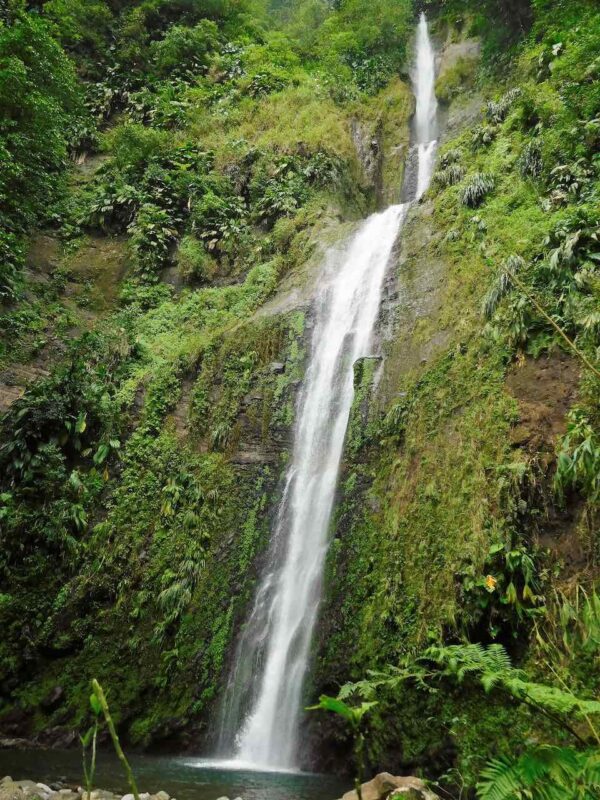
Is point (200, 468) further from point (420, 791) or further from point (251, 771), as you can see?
point (420, 791)

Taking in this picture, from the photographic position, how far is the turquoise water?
504 centimetres

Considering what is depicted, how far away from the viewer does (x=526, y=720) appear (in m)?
4.58

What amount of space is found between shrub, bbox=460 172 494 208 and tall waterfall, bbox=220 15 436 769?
6.71 feet

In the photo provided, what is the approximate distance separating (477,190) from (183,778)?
35.9 feet

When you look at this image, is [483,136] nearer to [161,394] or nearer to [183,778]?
→ [161,394]

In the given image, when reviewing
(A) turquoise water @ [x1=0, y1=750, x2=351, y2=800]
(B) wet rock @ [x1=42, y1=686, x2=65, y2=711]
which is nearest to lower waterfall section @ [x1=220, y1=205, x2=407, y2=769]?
(A) turquoise water @ [x1=0, y1=750, x2=351, y2=800]

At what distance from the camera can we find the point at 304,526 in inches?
338

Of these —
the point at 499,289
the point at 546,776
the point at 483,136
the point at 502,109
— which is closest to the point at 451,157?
the point at 483,136

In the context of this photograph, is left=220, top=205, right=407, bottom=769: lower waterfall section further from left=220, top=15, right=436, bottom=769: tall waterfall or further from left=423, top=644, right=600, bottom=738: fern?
left=423, top=644, right=600, bottom=738: fern

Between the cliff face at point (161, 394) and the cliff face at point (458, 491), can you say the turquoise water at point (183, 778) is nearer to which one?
the cliff face at point (458, 491)

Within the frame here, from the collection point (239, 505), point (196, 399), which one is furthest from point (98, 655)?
point (196, 399)

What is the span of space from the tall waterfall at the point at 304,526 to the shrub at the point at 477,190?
205 cm

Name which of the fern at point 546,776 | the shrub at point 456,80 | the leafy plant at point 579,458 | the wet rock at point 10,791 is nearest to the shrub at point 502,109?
the shrub at point 456,80

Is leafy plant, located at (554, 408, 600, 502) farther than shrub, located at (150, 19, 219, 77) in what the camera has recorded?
No
